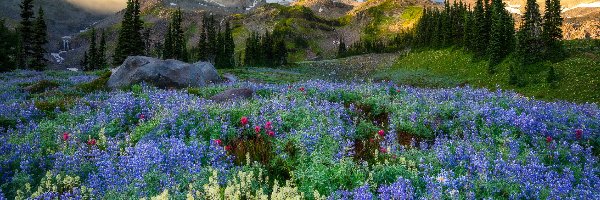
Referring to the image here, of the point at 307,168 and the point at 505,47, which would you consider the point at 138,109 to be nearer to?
the point at 307,168

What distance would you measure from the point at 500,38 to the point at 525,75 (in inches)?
469

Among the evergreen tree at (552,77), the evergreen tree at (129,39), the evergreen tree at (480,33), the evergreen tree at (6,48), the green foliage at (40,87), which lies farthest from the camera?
the evergreen tree at (129,39)

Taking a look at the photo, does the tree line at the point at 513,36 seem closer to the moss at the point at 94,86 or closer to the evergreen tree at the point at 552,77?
the evergreen tree at the point at 552,77

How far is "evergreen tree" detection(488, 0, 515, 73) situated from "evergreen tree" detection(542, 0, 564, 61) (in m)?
4.79

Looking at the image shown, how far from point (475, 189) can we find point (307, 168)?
2.52 metres

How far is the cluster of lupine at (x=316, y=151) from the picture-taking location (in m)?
5.52

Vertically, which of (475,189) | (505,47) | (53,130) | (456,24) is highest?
(456,24)

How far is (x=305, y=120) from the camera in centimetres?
841

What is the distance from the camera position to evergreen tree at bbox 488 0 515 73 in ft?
168

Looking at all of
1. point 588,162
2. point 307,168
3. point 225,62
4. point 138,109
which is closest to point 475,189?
point 307,168

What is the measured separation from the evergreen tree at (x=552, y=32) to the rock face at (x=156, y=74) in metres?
43.9

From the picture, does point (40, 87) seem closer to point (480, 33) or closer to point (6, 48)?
point (6, 48)

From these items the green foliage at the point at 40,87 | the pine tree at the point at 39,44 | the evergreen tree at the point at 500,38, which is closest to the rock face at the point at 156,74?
the green foliage at the point at 40,87

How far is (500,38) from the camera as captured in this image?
51.7 metres
